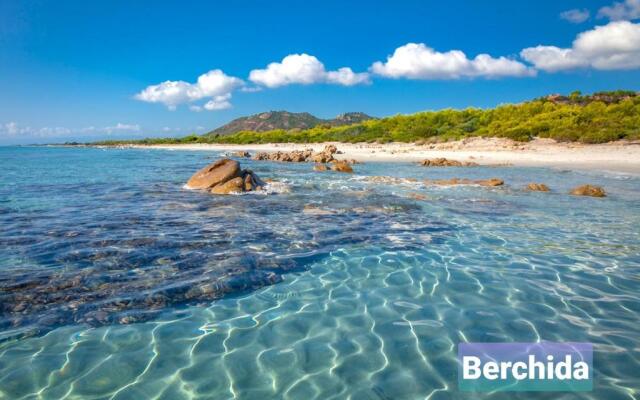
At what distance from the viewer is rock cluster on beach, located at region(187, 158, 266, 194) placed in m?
13.8

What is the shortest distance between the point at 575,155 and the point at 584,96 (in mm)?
32489

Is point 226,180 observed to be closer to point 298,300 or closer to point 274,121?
point 298,300

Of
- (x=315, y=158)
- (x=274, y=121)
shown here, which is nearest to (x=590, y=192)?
(x=315, y=158)

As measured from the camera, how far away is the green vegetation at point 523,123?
3056cm

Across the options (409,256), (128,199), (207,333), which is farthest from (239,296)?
(128,199)

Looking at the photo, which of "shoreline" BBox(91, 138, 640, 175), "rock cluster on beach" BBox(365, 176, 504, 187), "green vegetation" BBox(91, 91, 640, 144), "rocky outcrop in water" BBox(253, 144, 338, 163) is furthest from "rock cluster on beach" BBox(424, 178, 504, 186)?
"green vegetation" BBox(91, 91, 640, 144)

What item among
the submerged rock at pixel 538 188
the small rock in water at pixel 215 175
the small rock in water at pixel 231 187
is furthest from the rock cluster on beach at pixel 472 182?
the small rock in water at pixel 215 175

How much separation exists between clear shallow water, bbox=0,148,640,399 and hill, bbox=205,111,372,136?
446 feet

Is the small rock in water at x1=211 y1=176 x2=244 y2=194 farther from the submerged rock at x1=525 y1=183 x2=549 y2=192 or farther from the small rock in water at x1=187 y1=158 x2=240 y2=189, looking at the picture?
the submerged rock at x1=525 y1=183 x2=549 y2=192

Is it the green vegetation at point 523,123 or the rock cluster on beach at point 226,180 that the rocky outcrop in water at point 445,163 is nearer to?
the green vegetation at point 523,123

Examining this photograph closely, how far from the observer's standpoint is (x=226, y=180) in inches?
563

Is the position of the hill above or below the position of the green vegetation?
above

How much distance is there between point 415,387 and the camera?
3148 mm

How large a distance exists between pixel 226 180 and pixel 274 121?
144m
